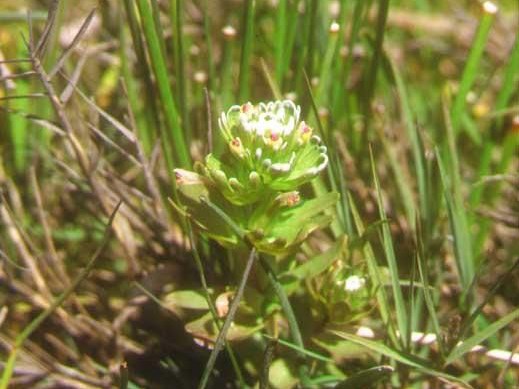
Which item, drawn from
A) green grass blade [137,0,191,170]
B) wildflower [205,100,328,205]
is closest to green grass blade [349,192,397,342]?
wildflower [205,100,328,205]

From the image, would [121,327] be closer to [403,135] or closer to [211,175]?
[211,175]

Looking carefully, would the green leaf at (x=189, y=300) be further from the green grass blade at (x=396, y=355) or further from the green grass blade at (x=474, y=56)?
the green grass blade at (x=474, y=56)

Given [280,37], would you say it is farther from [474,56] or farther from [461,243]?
[461,243]

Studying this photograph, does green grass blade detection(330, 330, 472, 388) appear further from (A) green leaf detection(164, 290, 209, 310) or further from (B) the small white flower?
(A) green leaf detection(164, 290, 209, 310)

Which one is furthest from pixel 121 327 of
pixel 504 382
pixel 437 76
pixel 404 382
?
pixel 437 76

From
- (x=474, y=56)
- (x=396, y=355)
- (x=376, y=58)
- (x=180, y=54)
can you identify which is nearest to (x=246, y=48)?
A: (x=180, y=54)
